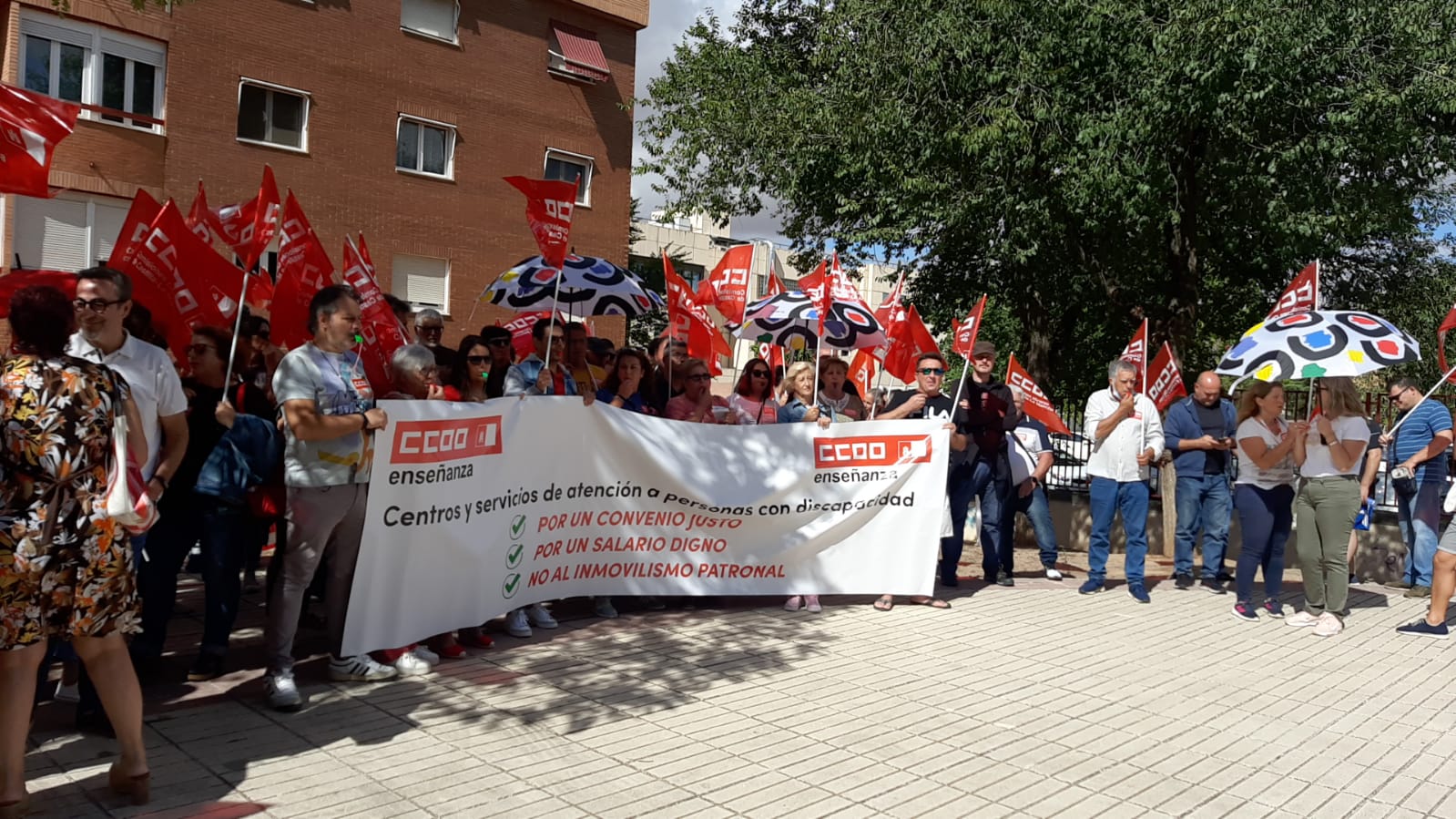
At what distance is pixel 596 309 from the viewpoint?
10258mm

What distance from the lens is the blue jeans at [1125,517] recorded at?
363 inches

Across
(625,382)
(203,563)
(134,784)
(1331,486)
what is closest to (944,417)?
(625,382)

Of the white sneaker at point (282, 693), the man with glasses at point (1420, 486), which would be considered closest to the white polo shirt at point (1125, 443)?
the man with glasses at point (1420, 486)

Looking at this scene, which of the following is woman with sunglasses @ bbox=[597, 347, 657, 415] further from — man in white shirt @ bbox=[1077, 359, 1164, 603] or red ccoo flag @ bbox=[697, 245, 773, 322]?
man in white shirt @ bbox=[1077, 359, 1164, 603]

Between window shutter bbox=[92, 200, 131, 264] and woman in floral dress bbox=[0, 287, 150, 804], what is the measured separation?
53.6 ft

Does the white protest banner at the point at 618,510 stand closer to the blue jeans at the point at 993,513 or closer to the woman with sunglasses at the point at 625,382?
the woman with sunglasses at the point at 625,382

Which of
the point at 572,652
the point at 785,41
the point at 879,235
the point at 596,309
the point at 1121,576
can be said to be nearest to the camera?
the point at 572,652

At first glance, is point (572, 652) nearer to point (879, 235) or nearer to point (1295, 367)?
point (1295, 367)

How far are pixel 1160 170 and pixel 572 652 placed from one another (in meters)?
11.4

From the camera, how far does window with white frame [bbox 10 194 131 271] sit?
17453 mm

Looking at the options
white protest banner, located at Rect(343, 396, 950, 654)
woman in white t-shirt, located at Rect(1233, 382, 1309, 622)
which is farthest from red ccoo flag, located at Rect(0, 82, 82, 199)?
woman in white t-shirt, located at Rect(1233, 382, 1309, 622)

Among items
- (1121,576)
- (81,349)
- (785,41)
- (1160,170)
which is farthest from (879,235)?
(81,349)

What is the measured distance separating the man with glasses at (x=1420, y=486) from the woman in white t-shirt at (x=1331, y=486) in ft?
6.55

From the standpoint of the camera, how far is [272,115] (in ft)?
67.0
